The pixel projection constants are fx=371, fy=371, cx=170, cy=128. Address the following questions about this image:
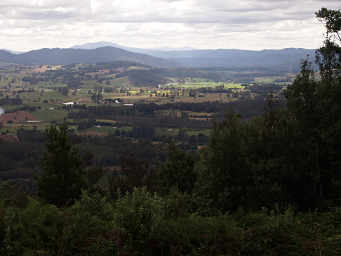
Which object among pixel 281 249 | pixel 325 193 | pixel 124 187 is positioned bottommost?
pixel 124 187

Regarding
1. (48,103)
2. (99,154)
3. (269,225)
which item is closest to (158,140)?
(99,154)

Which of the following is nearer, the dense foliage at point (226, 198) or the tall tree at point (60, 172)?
the dense foliage at point (226, 198)

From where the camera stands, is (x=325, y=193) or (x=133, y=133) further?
(x=133, y=133)

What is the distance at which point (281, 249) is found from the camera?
9797 millimetres

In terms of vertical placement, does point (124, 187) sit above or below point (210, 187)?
below

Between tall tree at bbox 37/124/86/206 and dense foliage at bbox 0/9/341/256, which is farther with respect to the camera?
tall tree at bbox 37/124/86/206

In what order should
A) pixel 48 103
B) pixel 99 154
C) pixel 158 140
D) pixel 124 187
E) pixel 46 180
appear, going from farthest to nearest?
pixel 48 103 → pixel 158 140 → pixel 99 154 → pixel 124 187 → pixel 46 180

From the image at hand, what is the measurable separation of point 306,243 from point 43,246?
22.6 ft

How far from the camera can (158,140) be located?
359 ft

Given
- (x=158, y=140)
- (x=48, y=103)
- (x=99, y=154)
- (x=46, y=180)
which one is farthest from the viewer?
(x=48, y=103)

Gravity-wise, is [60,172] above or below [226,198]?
above

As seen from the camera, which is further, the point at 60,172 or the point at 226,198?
the point at 60,172

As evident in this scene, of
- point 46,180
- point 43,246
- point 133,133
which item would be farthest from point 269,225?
point 133,133

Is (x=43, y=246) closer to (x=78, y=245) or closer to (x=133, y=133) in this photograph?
(x=78, y=245)
